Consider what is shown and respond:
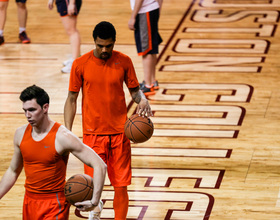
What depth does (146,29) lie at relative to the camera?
773 cm

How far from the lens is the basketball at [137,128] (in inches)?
189

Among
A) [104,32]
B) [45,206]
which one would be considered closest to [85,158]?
[45,206]

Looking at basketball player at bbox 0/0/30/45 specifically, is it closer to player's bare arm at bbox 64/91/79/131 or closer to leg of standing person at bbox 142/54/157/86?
leg of standing person at bbox 142/54/157/86

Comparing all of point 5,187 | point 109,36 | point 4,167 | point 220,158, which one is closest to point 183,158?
point 220,158

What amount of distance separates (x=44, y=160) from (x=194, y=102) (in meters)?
4.13

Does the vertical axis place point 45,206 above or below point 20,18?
above

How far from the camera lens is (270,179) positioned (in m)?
5.82

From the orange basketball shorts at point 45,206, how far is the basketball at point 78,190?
0.43 ft

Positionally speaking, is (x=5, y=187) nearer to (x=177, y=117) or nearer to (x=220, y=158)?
(x=220, y=158)

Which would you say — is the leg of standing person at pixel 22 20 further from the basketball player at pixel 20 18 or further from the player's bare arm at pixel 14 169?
the player's bare arm at pixel 14 169

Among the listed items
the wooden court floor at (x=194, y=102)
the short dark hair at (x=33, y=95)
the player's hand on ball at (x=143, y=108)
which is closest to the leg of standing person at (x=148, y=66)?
the wooden court floor at (x=194, y=102)

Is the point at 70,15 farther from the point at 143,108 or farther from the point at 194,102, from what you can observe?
the point at 143,108

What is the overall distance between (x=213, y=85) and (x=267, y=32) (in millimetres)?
2637

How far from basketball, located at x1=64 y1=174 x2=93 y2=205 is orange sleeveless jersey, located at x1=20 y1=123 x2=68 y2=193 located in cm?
10
